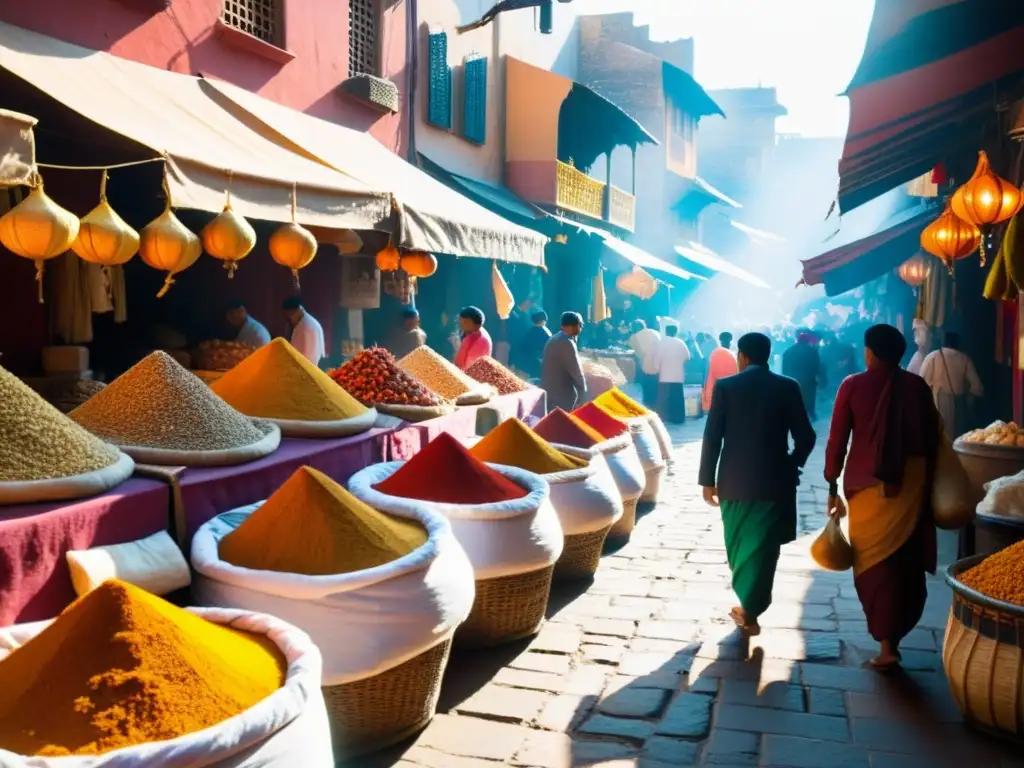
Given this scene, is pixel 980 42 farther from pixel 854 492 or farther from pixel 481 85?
pixel 481 85

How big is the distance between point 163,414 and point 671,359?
1024 centimetres

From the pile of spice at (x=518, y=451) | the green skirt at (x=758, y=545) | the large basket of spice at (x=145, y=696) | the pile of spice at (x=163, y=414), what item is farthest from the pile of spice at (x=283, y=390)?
the large basket of spice at (x=145, y=696)

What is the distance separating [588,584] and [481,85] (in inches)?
414

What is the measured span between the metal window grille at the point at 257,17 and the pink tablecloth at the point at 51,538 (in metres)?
6.40

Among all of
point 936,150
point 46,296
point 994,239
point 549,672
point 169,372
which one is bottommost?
point 549,672

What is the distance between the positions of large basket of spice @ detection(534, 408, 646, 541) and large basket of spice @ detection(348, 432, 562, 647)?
1352mm

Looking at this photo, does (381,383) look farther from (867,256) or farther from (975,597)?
(867,256)

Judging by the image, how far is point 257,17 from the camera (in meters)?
8.74

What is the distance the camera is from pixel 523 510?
3932 millimetres

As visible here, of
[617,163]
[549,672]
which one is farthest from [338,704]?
[617,163]

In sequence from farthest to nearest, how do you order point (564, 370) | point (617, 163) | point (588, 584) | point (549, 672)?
point (617, 163) → point (564, 370) → point (588, 584) → point (549, 672)

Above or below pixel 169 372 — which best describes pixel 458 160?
above

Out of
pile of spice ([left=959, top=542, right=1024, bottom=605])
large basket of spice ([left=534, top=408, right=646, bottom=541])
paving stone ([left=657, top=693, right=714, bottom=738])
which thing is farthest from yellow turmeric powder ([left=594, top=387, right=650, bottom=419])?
pile of spice ([left=959, top=542, right=1024, bottom=605])

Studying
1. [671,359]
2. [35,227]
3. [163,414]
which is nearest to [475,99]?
[671,359]
